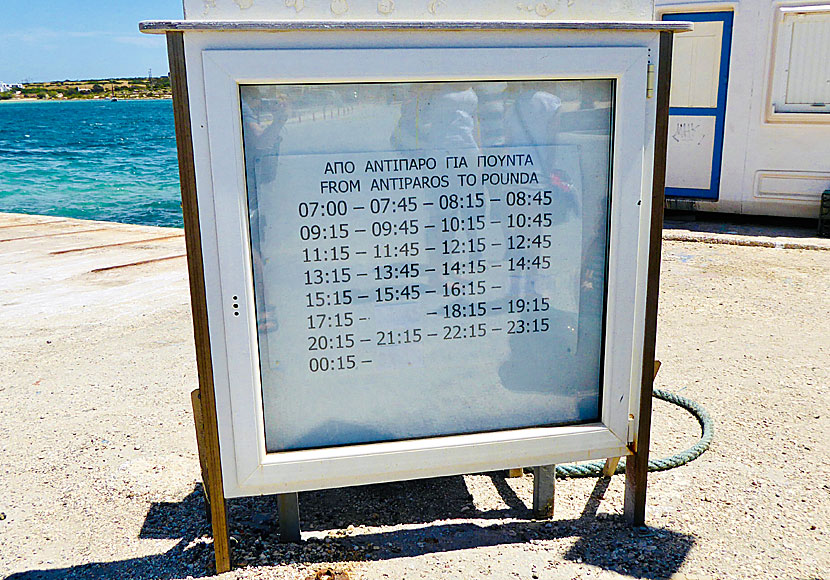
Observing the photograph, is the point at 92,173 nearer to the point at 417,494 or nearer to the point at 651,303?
the point at 417,494

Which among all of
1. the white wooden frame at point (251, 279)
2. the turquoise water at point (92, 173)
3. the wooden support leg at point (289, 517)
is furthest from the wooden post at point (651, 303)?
the turquoise water at point (92, 173)

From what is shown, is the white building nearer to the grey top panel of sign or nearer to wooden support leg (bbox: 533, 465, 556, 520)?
the grey top panel of sign

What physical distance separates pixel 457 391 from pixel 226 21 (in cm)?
141

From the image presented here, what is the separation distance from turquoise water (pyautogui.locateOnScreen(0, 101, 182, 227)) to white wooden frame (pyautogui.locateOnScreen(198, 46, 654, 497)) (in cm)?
1982

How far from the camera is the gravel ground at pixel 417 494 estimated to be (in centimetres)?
265

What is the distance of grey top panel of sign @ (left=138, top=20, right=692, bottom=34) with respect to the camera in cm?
214

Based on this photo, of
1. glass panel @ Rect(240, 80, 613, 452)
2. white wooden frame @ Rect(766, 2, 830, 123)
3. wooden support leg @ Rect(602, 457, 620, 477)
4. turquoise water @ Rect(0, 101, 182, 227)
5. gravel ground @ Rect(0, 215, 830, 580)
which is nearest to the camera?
glass panel @ Rect(240, 80, 613, 452)

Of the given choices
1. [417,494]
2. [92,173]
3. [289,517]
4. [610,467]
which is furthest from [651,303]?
[92,173]

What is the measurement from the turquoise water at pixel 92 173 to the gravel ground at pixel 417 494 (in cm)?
1783

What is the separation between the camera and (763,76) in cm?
817

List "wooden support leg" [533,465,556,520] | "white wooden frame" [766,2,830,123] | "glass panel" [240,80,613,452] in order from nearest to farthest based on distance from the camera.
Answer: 1. "glass panel" [240,80,613,452]
2. "wooden support leg" [533,465,556,520]
3. "white wooden frame" [766,2,830,123]

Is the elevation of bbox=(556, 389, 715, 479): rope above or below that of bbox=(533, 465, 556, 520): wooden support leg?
below

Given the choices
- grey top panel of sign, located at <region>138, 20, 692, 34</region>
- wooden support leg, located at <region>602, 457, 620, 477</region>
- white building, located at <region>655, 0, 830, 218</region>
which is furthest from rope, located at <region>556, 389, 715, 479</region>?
white building, located at <region>655, 0, 830, 218</region>

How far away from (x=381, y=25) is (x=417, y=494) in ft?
6.22
